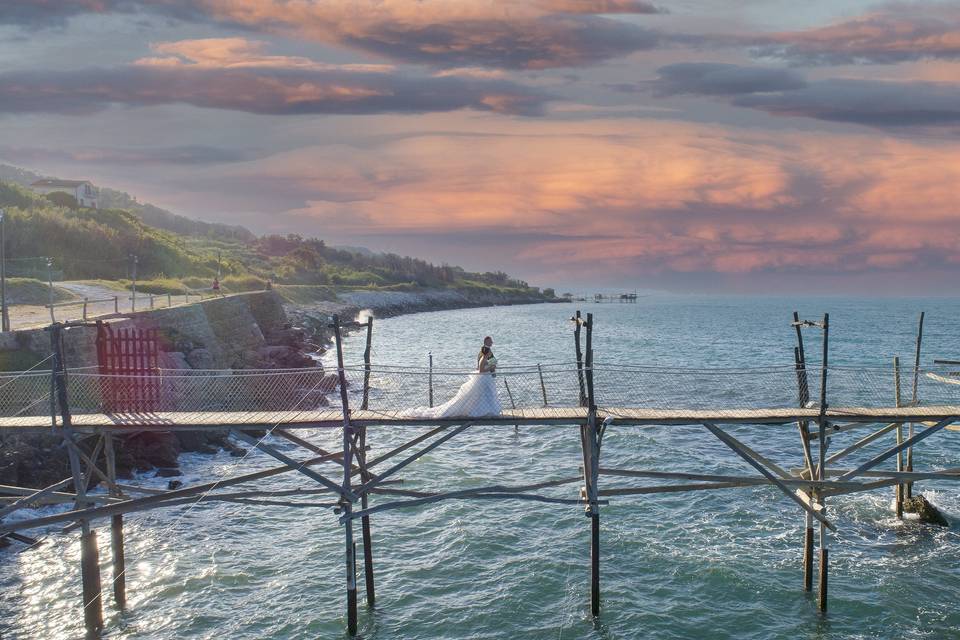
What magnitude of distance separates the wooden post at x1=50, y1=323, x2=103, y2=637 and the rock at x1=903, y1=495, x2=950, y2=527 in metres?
22.8

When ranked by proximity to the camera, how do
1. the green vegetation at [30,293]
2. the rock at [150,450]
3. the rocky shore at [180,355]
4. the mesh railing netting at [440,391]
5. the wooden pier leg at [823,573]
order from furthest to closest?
the green vegetation at [30,293]
the rock at [150,450]
the rocky shore at [180,355]
the mesh railing netting at [440,391]
the wooden pier leg at [823,573]

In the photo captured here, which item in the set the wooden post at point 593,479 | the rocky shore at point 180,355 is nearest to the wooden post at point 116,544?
the rocky shore at point 180,355

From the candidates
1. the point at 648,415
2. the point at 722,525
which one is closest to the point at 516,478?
the point at 722,525

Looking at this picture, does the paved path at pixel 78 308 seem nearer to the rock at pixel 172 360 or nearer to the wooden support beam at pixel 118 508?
the rock at pixel 172 360

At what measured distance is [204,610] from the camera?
1658 centimetres

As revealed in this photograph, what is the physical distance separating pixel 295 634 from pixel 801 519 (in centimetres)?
1555

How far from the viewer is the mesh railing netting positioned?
17.3m

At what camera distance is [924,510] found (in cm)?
2192

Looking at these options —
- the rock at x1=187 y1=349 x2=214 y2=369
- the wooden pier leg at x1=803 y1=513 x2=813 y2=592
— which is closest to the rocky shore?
the rock at x1=187 y1=349 x2=214 y2=369

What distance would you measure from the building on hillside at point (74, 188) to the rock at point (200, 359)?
92.9m

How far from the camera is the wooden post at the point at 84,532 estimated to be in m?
15.1

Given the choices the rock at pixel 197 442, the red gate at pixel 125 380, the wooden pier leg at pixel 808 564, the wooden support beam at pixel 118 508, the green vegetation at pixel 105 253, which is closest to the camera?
the wooden support beam at pixel 118 508

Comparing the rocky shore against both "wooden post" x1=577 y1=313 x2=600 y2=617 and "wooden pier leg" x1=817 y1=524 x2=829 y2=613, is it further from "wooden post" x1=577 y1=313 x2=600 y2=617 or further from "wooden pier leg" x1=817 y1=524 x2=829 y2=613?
"wooden pier leg" x1=817 y1=524 x2=829 y2=613

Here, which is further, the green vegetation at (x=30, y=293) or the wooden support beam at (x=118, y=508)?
the green vegetation at (x=30, y=293)
